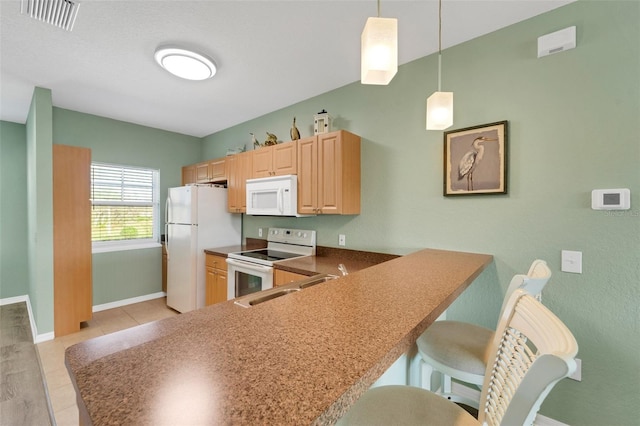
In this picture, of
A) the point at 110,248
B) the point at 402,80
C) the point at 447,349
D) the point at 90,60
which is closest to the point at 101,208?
the point at 110,248

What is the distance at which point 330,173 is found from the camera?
2.52 m

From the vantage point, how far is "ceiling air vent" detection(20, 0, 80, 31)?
5.44 feet

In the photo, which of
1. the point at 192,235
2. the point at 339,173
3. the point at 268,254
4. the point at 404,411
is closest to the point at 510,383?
the point at 404,411

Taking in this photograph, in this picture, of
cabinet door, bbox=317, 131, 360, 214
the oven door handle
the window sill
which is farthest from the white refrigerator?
cabinet door, bbox=317, 131, 360, 214

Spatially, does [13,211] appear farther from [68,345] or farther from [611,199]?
[611,199]

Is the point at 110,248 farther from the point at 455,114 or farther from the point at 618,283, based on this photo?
the point at 618,283

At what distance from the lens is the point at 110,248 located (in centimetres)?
375

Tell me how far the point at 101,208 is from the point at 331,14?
398 cm

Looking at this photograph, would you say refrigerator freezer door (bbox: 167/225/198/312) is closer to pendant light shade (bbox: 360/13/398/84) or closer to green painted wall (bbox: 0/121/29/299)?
green painted wall (bbox: 0/121/29/299)

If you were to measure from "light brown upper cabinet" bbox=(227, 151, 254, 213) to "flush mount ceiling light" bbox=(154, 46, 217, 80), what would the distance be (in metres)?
1.07

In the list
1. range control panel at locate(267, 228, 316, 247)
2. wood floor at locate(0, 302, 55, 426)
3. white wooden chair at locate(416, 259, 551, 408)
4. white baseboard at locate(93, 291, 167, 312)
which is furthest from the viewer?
white baseboard at locate(93, 291, 167, 312)

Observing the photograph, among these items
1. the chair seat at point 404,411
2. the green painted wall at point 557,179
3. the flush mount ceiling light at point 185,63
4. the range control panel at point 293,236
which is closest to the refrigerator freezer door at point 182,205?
the range control panel at point 293,236

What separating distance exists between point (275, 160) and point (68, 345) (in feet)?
9.52

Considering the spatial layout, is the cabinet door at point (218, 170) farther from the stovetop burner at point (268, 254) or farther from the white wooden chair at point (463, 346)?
the white wooden chair at point (463, 346)
